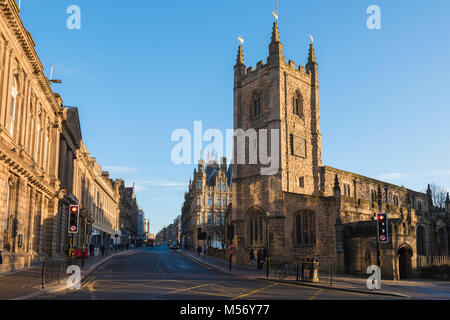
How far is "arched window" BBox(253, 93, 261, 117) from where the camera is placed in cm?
4403

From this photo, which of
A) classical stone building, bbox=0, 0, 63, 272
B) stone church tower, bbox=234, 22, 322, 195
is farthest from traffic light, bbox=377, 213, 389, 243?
classical stone building, bbox=0, 0, 63, 272

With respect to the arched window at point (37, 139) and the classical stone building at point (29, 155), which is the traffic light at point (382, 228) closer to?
the classical stone building at point (29, 155)

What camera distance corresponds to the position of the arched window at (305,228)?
118 ft


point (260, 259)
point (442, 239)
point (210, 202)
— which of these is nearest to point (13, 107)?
point (260, 259)

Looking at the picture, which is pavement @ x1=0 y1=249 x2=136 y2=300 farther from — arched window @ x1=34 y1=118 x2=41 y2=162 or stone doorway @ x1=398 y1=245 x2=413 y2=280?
stone doorway @ x1=398 y1=245 x2=413 y2=280

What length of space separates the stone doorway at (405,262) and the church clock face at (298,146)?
1412cm

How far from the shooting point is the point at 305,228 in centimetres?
3666

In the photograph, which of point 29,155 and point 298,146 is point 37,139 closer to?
point 29,155

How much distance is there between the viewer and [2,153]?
2197 centimetres

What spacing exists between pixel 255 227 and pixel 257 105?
42.9 ft

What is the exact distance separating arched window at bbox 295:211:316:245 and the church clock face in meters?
6.94

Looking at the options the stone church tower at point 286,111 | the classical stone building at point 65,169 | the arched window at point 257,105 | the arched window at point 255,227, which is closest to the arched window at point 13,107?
the classical stone building at point 65,169

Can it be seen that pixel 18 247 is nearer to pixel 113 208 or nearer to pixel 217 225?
pixel 113 208
